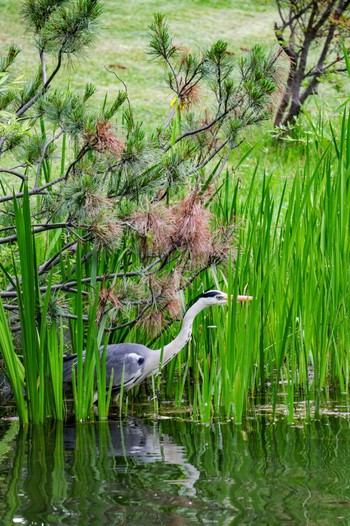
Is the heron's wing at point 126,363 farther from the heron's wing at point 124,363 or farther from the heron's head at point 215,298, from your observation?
the heron's head at point 215,298

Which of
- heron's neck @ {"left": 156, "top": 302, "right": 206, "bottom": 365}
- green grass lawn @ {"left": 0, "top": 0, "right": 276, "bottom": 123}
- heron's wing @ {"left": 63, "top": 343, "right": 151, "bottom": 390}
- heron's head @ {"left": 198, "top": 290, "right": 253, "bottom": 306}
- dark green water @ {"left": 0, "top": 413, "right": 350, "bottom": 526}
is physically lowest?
dark green water @ {"left": 0, "top": 413, "right": 350, "bottom": 526}

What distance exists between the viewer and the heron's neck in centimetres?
455

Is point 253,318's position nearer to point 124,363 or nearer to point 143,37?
point 124,363

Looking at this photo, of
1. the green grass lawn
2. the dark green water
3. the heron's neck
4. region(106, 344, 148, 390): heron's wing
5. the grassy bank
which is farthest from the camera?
the green grass lawn

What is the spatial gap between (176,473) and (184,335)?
4.32 ft

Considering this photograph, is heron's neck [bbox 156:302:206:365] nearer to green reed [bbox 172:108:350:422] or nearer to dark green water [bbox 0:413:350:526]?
green reed [bbox 172:108:350:422]

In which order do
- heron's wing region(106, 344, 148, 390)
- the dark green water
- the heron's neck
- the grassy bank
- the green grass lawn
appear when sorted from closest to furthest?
1. the dark green water
2. the grassy bank
3. heron's wing region(106, 344, 148, 390)
4. the heron's neck
5. the green grass lawn

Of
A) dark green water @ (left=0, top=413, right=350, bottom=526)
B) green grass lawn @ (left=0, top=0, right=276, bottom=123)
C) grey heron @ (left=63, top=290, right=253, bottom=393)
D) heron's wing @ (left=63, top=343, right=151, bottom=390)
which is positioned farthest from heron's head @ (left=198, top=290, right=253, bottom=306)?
green grass lawn @ (left=0, top=0, right=276, bottom=123)

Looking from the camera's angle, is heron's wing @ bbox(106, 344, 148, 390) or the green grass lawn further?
the green grass lawn

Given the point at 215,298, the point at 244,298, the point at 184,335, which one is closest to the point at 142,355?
the point at 184,335

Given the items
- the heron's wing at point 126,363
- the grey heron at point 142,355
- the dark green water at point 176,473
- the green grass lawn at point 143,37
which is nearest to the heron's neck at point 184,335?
the grey heron at point 142,355

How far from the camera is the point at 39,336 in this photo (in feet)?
13.9

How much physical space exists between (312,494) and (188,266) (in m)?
1.61

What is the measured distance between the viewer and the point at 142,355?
14.8 feet
